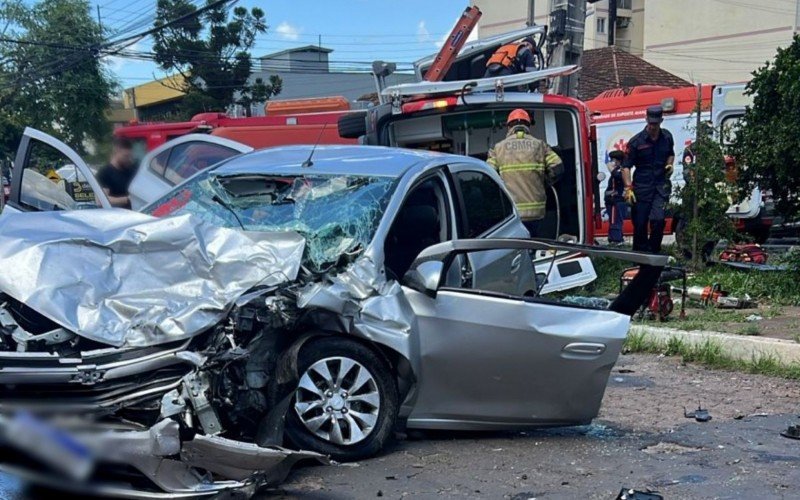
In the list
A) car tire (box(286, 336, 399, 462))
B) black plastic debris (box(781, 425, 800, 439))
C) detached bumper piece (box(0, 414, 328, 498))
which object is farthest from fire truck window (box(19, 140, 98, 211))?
black plastic debris (box(781, 425, 800, 439))

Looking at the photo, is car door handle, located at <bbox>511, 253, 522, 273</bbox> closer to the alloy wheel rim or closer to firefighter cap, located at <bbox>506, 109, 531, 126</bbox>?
the alloy wheel rim

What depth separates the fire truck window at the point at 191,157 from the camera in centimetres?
870

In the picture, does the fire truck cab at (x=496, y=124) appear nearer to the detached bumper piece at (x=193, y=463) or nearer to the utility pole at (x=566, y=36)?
the utility pole at (x=566, y=36)

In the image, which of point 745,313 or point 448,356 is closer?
point 448,356

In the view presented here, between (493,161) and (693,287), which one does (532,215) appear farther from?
(693,287)

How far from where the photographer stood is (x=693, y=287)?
29.0ft

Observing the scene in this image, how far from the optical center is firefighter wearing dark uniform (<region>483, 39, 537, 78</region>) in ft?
34.3

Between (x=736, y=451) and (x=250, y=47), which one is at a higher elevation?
(x=250, y=47)

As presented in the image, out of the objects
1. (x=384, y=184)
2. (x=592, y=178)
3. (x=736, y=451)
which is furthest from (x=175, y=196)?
(x=592, y=178)

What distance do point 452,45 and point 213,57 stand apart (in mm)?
26656

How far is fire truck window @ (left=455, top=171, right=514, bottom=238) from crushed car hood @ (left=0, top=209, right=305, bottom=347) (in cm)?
173

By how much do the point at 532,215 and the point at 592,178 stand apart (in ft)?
3.32

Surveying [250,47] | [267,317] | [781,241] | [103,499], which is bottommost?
[781,241]

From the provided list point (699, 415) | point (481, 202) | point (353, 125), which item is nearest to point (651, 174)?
point (353, 125)
